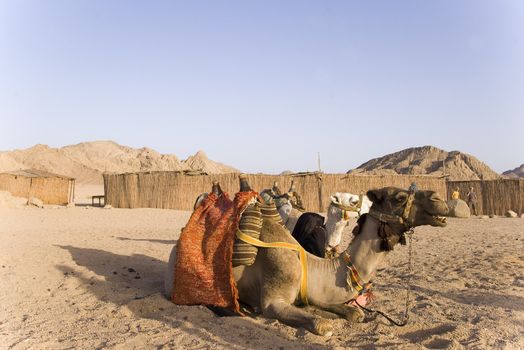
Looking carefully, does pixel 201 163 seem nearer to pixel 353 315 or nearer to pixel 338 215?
pixel 338 215

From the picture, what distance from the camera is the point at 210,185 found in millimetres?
26062

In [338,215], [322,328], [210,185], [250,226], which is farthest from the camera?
[210,185]

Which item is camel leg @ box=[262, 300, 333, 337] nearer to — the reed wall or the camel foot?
the camel foot

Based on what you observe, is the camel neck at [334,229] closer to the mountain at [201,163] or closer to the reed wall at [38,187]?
the reed wall at [38,187]

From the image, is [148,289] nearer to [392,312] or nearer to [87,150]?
[392,312]

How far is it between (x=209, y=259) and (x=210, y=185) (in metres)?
21.2

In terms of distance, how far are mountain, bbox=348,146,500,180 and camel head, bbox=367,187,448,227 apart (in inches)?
1713

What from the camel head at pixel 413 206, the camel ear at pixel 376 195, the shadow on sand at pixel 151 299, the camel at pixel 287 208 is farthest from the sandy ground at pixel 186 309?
the camel at pixel 287 208

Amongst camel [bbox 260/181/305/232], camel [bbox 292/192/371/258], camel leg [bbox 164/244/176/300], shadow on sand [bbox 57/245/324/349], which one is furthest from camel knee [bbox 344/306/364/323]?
camel [bbox 260/181/305/232]

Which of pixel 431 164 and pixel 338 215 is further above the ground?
pixel 431 164

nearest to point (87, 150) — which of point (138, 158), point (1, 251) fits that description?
point (138, 158)

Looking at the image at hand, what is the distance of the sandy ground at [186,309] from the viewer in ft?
13.7

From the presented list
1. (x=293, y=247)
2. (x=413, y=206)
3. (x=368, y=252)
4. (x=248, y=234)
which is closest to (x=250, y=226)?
(x=248, y=234)

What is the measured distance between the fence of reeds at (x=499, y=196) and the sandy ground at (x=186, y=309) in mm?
17702
